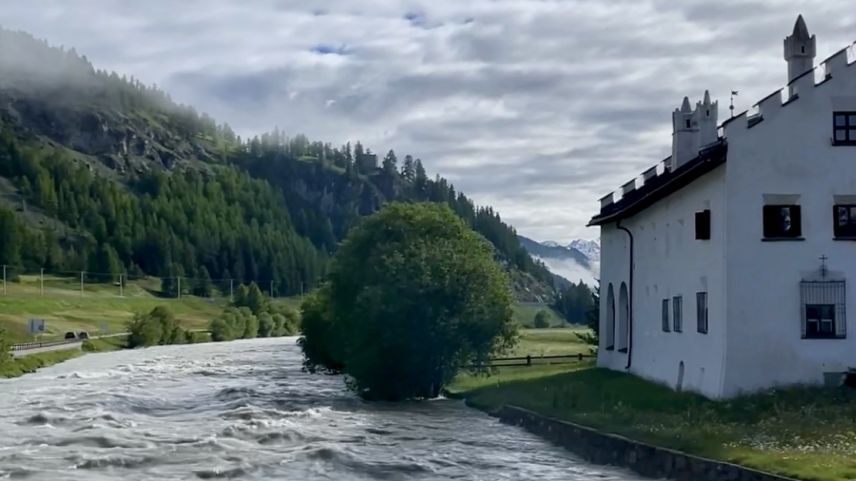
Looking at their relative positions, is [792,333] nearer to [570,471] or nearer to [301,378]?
[570,471]

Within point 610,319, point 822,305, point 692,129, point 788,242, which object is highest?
point 692,129

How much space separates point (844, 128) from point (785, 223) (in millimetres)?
4280

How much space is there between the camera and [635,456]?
32.6 m

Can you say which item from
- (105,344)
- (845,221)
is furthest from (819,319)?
(105,344)

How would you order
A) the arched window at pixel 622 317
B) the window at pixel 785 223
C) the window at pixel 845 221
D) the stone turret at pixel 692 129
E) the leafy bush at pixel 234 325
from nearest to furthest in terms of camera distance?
1. the window at pixel 785 223
2. the window at pixel 845 221
3. the stone turret at pixel 692 129
4. the arched window at pixel 622 317
5. the leafy bush at pixel 234 325

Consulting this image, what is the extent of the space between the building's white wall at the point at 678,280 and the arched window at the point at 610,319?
1461 mm

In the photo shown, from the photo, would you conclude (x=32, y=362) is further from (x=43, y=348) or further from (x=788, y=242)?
(x=788, y=242)

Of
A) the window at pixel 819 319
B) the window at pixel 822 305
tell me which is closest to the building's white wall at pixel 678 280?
the window at pixel 822 305

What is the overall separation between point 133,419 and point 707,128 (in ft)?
101

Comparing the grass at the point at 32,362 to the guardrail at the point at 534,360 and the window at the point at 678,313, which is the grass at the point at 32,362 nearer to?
the guardrail at the point at 534,360

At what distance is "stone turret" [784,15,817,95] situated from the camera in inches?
1845

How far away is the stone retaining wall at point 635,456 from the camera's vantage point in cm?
2741

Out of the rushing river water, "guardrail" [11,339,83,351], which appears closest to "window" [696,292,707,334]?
the rushing river water

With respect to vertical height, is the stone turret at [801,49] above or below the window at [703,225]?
above
